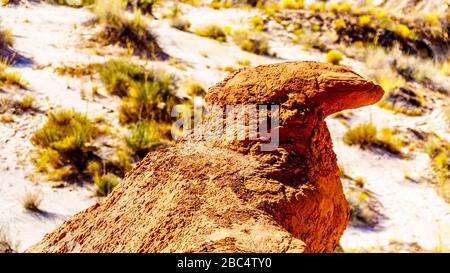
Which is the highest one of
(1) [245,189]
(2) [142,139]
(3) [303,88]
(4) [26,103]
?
(3) [303,88]

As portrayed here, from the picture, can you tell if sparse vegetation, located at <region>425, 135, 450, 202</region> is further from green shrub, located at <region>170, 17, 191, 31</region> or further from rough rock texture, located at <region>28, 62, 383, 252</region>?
green shrub, located at <region>170, 17, 191, 31</region>

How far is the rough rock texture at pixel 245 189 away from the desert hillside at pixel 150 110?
7.39 feet

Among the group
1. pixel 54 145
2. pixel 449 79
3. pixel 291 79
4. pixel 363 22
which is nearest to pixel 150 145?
pixel 54 145

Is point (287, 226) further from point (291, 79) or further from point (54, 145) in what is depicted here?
point (54, 145)

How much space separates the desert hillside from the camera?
7.44 metres

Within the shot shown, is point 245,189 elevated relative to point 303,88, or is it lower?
lower

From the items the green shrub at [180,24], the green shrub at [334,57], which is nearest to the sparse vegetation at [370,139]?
the green shrub at [334,57]

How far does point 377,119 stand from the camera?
12117 millimetres

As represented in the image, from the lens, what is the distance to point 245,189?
2680 millimetres

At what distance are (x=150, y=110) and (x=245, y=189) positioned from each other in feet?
23.7

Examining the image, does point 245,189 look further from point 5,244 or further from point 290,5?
point 290,5

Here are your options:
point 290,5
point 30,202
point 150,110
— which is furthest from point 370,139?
point 290,5

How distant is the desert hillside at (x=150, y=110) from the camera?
24.4 feet

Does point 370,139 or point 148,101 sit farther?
point 370,139
